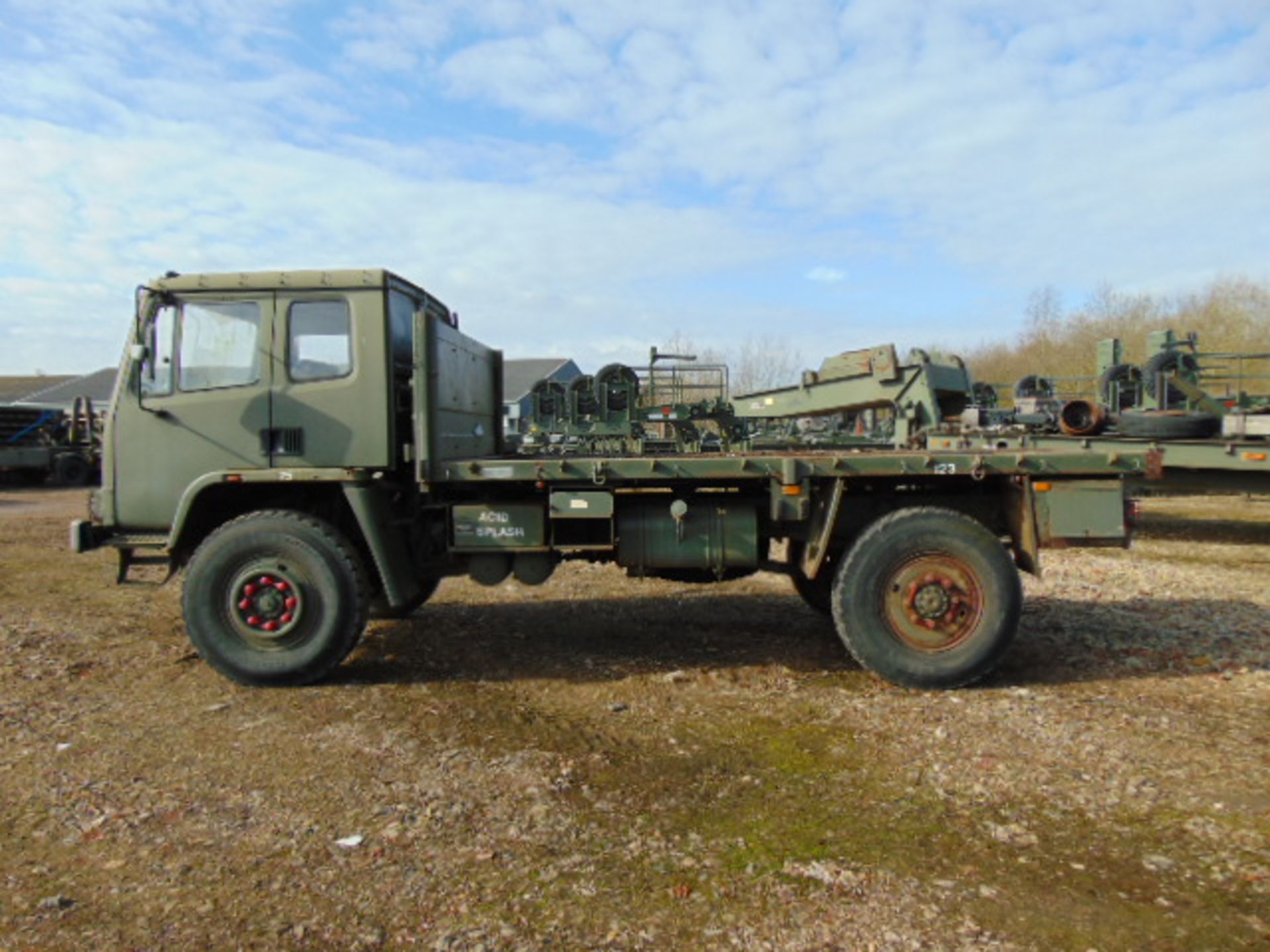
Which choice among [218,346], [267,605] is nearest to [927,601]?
→ [267,605]

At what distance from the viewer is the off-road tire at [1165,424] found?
31.9 ft

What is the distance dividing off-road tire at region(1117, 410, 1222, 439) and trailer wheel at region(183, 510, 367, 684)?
8553 millimetres

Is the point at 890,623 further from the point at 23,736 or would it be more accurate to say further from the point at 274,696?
the point at 23,736

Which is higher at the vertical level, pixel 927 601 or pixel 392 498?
pixel 392 498

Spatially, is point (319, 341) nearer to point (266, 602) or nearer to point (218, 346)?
point (218, 346)

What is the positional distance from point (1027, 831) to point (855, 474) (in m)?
2.47

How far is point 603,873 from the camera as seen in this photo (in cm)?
338

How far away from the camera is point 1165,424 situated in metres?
9.80

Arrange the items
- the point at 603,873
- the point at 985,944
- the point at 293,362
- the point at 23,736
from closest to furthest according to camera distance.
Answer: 1. the point at 985,944
2. the point at 603,873
3. the point at 23,736
4. the point at 293,362

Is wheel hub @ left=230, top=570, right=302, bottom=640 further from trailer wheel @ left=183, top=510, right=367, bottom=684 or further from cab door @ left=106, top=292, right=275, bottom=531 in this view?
cab door @ left=106, top=292, right=275, bottom=531

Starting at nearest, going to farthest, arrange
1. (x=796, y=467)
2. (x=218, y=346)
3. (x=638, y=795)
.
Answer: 1. (x=638, y=795)
2. (x=796, y=467)
3. (x=218, y=346)

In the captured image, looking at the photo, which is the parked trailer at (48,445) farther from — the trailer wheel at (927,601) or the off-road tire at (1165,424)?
the off-road tire at (1165,424)

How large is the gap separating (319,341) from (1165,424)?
355 inches

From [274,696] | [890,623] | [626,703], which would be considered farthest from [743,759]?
[274,696]
